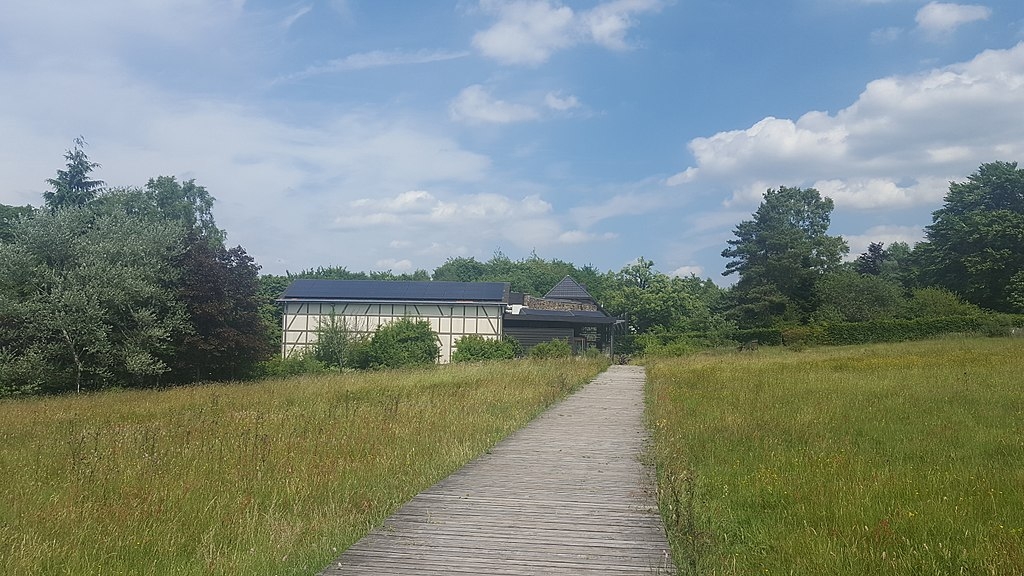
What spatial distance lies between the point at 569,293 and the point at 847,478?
57.7 m

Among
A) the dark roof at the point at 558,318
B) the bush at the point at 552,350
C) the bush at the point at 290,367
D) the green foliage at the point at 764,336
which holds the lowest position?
the bush at the point at 290,367

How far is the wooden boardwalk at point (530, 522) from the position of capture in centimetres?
477

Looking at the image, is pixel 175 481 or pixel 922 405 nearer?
pixel 175 481

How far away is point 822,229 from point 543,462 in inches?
2870

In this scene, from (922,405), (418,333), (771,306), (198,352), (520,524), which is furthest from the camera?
(771,306)

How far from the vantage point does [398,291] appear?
46750 millimetres

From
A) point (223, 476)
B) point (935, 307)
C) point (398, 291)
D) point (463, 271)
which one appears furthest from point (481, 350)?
point (463, 271)

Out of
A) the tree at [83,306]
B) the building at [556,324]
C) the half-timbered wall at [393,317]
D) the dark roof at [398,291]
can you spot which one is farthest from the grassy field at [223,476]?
the building at [556,324]

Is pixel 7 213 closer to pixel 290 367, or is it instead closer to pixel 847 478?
pixel 290 367

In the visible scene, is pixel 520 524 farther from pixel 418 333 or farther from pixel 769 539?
pixel 418 333

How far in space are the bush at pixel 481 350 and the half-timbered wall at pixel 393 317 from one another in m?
3.65

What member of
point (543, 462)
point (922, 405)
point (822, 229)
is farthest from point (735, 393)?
point (822, 229)

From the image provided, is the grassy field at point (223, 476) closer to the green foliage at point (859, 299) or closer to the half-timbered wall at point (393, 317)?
the half-timbered wall at point (393, 317)

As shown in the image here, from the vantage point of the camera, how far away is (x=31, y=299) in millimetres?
24219
